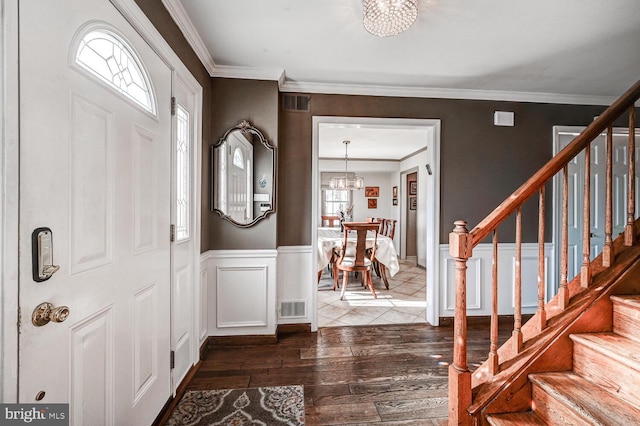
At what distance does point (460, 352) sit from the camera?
1.49 meters

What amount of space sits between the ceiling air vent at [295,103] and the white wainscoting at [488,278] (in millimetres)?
1981

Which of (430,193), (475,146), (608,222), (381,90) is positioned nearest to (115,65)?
(381,90)

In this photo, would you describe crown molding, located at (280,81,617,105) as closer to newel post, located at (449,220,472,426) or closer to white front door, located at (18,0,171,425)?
white front door, located at (18,0,171,425)

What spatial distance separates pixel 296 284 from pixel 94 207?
2.03 metres

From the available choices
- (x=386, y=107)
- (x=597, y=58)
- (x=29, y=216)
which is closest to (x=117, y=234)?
(x=29, y=216)

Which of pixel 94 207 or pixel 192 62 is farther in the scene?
pixel 192 62

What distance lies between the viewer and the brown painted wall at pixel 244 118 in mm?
2627

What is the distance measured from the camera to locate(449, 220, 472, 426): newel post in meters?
1.46

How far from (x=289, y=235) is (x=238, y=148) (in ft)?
3.08

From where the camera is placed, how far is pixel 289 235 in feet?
9.62

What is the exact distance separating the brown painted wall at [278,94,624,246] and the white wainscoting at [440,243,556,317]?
17 centimetres

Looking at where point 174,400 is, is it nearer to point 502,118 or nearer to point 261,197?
point 261,197

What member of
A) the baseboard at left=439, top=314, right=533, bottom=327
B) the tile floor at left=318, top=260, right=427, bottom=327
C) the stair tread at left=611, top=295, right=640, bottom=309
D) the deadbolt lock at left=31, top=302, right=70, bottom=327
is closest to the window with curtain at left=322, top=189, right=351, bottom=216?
the tile floor at left=318, top=260, right=427, bottom=327

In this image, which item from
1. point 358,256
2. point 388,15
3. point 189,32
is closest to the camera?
point 388,15
